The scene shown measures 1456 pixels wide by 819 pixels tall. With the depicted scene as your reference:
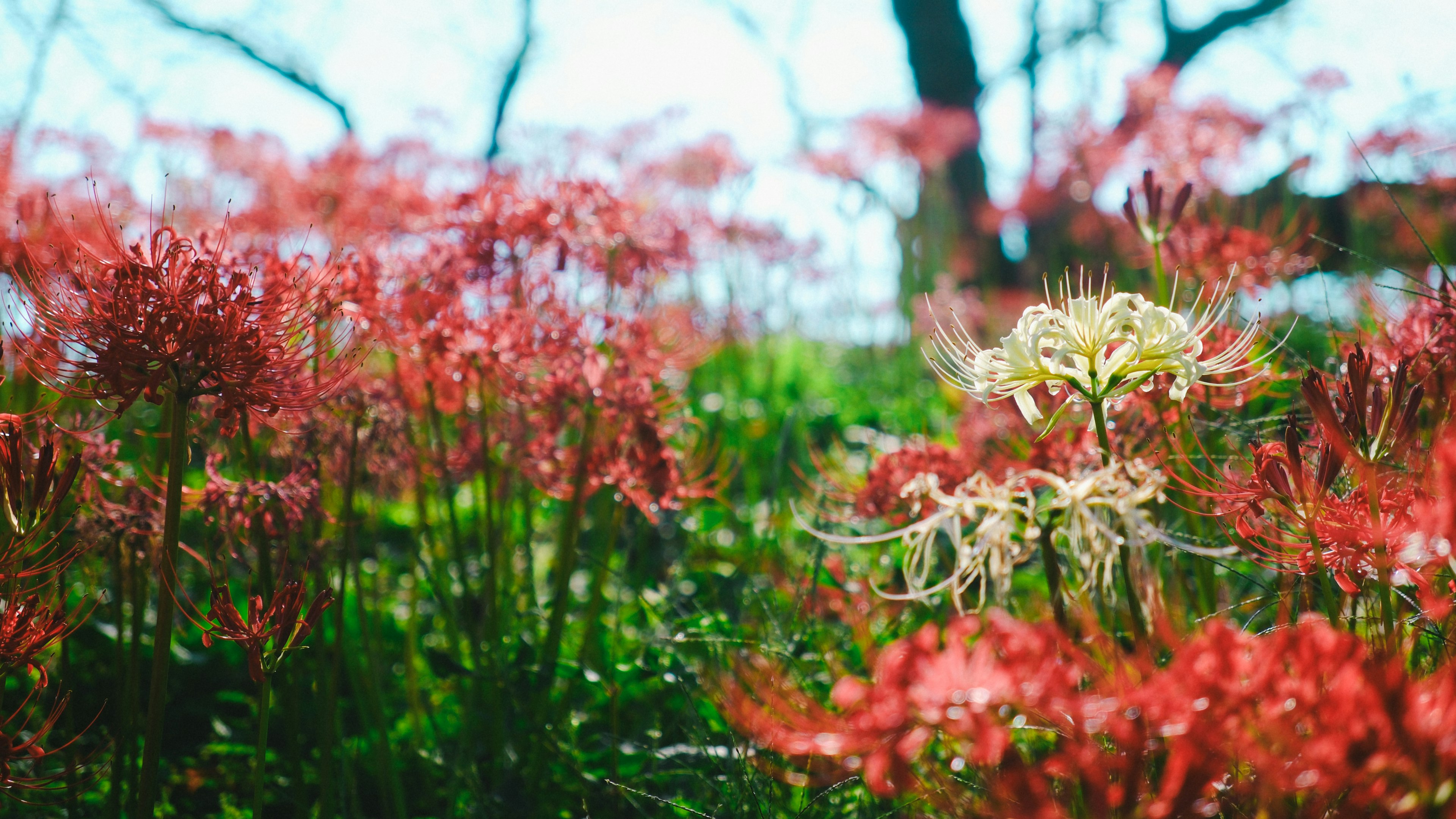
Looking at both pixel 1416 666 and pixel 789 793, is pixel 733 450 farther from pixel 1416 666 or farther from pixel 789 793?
pixel 1416 666

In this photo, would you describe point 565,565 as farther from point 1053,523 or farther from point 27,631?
point 1053,523

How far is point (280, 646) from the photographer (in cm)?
138

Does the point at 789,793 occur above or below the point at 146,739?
below

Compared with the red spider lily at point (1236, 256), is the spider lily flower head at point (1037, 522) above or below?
below

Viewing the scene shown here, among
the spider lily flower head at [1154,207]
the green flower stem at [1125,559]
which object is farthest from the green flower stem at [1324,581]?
the spider lily flower head at [1154,207]

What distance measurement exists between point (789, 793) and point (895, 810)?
80 cm

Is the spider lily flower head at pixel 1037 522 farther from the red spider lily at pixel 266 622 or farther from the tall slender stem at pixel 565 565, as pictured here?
the tall slender stem at pixel 565 565

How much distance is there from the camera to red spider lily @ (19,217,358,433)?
4.56 ft

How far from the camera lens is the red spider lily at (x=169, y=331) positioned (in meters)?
1.39

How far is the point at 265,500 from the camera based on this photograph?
5.88ft

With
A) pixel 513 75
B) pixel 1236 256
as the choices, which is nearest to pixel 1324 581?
pixel 1236 256

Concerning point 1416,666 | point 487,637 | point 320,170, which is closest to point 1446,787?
point 1416,666

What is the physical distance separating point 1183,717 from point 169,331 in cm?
151

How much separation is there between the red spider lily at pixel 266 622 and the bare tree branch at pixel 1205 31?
462 inches
